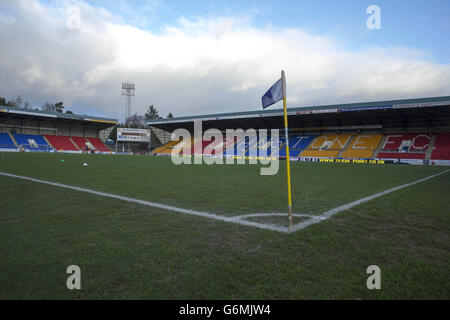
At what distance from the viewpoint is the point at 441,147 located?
3114 cm

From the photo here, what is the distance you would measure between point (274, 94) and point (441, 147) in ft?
123

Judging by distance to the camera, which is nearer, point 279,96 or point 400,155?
point 279,96

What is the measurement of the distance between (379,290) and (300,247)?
1.09m

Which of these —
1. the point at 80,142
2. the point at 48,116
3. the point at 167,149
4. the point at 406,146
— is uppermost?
the point at 48,116

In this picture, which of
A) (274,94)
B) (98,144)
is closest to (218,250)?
(274,94)

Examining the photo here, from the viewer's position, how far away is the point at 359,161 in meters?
33.3

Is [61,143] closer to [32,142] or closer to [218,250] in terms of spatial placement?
[32,142]

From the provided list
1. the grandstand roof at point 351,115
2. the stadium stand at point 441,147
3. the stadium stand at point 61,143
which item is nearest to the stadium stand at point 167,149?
the grandstand roof at point 351,115

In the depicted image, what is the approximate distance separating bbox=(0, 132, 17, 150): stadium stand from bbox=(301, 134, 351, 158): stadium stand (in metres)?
51.1

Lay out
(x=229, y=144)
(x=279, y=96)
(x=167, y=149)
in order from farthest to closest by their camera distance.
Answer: (x=167, y=149) < (x=229, y=144) < (x=279, y=96)

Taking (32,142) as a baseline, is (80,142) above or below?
above

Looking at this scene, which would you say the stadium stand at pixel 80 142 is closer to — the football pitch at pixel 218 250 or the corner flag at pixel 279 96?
the football pitch at pixel 218 250

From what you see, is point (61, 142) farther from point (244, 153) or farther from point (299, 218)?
point (299, 218)

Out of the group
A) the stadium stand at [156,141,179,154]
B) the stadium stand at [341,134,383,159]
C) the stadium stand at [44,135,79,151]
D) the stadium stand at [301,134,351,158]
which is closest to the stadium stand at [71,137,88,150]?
the stadium stand at [44,135,79,151]
